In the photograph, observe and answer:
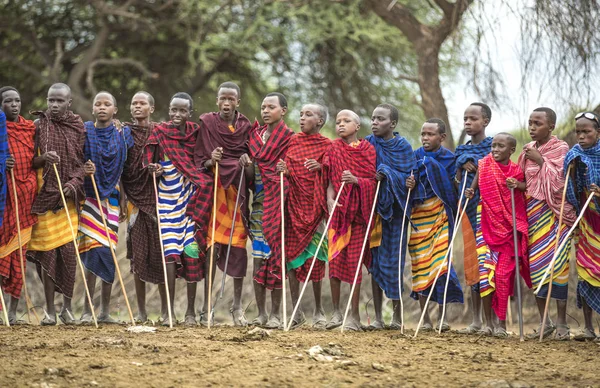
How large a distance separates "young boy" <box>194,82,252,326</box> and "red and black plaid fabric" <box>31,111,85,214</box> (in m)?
1.15

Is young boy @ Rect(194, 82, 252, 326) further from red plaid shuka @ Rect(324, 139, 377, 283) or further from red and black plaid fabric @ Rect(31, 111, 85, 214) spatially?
red and black plaid fabric @ Rect(31, 111, 85, 214)

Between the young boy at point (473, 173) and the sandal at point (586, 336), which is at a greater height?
the young boy at point (473, 173)

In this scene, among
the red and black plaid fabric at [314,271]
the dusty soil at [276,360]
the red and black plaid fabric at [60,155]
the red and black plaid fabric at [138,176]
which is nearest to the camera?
the dusty soil at [276,360]

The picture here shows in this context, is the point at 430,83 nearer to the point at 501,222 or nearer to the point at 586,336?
the point at 501,222

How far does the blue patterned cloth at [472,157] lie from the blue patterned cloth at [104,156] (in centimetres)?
329

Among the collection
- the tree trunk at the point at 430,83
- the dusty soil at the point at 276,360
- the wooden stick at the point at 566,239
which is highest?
the tree trunk at the point at 430,83

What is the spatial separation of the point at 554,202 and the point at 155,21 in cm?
1160

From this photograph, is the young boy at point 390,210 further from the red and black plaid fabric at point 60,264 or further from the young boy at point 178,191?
the red and black plaid fabric at point 60,264

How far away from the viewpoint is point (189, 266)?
27.7 ft

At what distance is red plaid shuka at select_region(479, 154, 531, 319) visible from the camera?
782cm

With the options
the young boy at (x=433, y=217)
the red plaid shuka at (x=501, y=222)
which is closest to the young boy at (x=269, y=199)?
the young boy at (x=433, y=217)

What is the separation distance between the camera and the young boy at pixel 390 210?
827 centimetres

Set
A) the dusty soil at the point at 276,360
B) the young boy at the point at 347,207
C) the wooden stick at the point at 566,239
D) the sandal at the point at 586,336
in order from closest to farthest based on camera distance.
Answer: the dusty soil at the point at 276,360 < the wooden stick at the point at 566,239 < the sandal at the point at 586,336 < the young boy at the point at 347,207

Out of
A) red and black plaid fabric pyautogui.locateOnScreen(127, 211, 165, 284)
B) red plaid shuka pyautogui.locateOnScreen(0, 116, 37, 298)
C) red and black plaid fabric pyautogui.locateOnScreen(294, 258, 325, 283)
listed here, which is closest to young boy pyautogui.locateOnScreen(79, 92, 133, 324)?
red and black plaid fabric pyautogui.locateOnScreen(127, 211, 165, 284)
